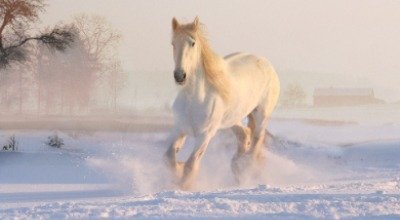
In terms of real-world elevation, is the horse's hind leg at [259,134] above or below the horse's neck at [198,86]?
below

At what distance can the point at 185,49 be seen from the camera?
6.79 m

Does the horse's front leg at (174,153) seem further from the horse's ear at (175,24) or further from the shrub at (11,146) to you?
the shrub at (11,146)

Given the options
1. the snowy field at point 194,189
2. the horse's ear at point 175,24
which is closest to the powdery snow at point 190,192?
the snowy field at point 194,189

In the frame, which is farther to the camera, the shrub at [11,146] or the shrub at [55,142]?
the shrub at [55,142]

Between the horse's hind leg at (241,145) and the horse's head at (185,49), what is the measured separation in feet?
7.56

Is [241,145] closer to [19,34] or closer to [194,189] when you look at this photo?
[194,189]

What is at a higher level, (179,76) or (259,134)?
(179,76)

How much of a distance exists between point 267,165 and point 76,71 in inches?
925

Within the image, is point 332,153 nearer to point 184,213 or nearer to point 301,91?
point 184,213

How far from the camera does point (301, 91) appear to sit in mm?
51969

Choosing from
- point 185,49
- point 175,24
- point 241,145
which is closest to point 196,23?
point 175,24

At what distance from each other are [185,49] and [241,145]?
2909mm

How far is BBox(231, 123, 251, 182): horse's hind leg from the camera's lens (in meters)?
8.92

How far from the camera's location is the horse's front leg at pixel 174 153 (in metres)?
7.36
